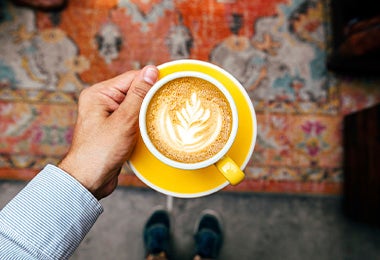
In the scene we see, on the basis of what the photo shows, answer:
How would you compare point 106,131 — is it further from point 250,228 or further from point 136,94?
point 250,228

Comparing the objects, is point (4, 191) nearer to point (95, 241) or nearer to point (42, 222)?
point (95, 241)

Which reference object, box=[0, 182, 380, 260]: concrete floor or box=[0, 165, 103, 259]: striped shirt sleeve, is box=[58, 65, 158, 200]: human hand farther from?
box=[0, 182, 380, 260]: concrete floor

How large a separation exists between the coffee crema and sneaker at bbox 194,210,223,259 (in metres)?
0.71

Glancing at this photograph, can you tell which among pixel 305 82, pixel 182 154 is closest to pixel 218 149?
pixel 182 154

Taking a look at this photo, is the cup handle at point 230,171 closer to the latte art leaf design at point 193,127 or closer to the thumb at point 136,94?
the latte art leaf design at point 193,127

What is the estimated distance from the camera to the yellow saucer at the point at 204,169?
2.20 feet

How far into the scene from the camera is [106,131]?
2.26 feet

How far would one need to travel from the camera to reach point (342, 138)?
136 cm

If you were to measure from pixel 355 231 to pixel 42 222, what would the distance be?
1.21m

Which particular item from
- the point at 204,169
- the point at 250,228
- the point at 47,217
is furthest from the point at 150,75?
the point at 250,228

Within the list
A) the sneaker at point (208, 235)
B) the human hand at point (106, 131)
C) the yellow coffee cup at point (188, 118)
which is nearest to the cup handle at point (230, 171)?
the yellow coffee cup at point (188, 118)

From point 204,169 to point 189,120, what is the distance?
11cm

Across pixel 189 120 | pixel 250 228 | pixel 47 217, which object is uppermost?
pixel 189 120

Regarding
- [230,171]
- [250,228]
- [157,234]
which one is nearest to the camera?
[230,171]
